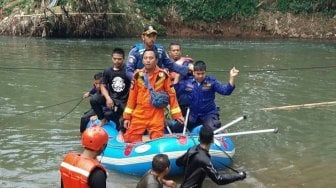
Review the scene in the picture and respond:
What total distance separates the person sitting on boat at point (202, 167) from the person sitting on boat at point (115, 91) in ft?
8.32

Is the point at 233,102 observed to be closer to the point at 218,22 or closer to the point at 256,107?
the point at 256,107

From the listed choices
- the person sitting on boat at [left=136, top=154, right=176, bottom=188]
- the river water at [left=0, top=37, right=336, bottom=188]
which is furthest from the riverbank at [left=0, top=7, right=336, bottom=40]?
the person sitting on boat at [left=136, top=154, right=176, bottom=188]

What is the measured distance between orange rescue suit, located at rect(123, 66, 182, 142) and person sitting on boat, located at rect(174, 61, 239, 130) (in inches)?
24.8

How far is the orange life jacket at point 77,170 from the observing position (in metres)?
3.68

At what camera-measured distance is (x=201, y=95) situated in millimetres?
7359

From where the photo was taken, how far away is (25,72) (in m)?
15.1

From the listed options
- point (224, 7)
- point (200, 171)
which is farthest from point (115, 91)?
point (224, 7)

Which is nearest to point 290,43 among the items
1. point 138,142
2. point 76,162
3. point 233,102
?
point 233,102

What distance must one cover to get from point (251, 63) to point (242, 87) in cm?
441

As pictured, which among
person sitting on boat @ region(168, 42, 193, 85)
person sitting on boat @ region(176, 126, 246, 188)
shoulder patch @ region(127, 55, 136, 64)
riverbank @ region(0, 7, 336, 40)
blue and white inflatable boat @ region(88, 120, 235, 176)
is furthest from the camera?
riverbank @ region(0, 7, 336, 40)

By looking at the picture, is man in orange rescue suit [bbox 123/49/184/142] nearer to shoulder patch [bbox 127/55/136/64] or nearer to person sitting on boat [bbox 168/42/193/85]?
shoulder patch [bbox 127/55/136/64]

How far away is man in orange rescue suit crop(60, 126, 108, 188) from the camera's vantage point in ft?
12.0

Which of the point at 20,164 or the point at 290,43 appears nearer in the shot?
the point at 20,164

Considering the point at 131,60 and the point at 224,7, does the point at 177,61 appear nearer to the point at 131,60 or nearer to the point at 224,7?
the point at 131,60
